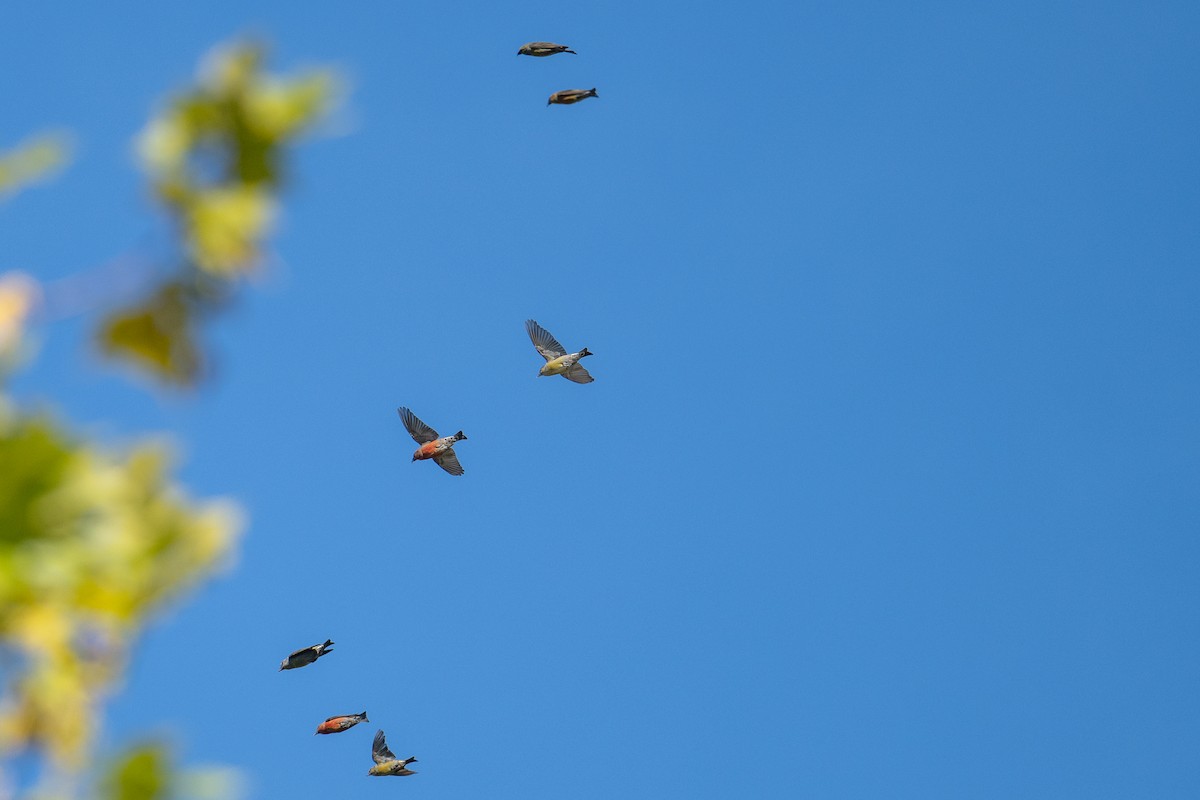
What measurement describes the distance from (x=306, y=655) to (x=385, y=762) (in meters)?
4.11

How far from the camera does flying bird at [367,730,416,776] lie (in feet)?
84.6

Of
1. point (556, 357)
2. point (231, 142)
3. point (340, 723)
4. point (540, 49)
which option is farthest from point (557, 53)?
point (231, 142)

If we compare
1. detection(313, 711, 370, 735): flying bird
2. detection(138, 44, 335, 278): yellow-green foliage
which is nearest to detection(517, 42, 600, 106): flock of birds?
detection(313, 711, 370, 735): flying bird

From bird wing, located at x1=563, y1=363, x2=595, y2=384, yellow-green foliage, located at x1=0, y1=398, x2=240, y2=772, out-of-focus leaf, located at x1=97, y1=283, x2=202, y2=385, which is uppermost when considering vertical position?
bird wing, located at x1=563, y1=363, x2=595, y2=384

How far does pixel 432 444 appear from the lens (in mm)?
26766

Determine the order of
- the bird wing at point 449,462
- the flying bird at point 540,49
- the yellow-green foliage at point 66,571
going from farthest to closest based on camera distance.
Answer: the bird wing at point 449,462 → the flying bird at point 540,49 → the yellow-green foliage at point 66,571

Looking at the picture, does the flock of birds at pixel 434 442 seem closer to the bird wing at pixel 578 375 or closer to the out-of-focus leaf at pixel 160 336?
the bird wing at pixel 578 375

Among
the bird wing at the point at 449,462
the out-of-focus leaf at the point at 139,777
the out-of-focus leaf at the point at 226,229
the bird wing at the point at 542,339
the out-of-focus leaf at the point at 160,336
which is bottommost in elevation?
the out-of-focus leaf at the point at 139,777

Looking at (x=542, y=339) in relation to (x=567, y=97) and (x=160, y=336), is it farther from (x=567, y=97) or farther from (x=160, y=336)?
(x=160, y=336)

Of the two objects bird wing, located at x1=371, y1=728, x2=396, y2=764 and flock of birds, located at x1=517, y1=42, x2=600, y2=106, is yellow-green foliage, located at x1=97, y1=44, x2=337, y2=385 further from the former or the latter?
bird wing, located at x1=371, y1=728, x2=396, y2=764

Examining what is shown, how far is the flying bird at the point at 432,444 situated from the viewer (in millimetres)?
26719

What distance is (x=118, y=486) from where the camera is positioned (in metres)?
2.73

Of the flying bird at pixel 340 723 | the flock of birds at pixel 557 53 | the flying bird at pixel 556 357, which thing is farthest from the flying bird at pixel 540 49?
the flying bird at pixel 340 723

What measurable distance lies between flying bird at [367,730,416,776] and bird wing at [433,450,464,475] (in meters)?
5.40
